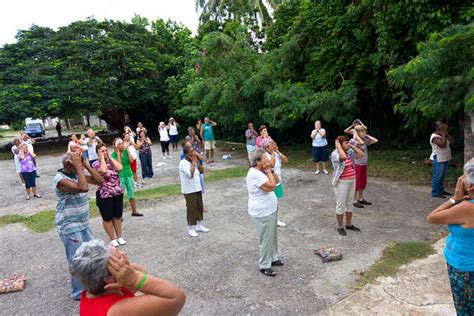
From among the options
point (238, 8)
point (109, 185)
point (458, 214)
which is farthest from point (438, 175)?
point (238, 8)

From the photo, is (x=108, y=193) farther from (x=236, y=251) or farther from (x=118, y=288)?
(x=118, y=288)

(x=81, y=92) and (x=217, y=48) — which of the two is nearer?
(x=217, y=48)

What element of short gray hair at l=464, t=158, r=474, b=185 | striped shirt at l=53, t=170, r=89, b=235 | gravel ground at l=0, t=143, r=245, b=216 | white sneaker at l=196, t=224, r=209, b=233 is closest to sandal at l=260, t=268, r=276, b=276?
white sneaker at l=196, t=224, r=209, b=233

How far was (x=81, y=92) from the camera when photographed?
2077 cm

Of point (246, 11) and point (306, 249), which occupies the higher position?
point (246, 11)

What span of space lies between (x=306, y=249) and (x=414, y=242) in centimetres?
167

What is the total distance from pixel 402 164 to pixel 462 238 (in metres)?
9.22

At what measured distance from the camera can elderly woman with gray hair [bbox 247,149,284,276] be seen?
460 centimetres

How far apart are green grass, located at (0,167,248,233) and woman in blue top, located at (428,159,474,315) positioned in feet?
22.8

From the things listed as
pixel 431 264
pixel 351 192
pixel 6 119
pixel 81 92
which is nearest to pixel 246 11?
pixel 81 92

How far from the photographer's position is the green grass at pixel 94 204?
24.9 feet

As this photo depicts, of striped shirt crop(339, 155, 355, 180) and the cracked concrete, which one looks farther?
striped shirt crop(339, 155, 355, 180)

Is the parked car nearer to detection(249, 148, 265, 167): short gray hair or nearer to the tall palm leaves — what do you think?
the tall palm leaves

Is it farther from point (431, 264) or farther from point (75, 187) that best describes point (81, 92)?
point (431, 264)
